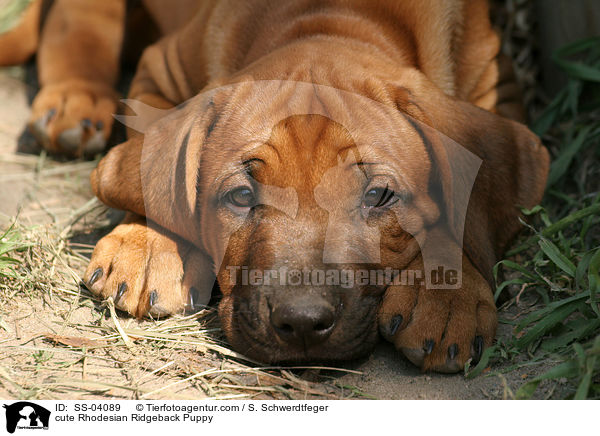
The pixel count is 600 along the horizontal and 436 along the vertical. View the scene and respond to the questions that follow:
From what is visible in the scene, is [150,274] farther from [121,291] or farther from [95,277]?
[95,277]

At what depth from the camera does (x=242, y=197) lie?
10.8 ft

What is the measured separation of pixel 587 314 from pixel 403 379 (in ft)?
2.91

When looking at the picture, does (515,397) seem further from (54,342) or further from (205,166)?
(54,342)

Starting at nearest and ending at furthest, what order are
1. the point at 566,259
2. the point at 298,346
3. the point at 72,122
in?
the point at 298,346 → the point at 566,259 → the point at 72,122

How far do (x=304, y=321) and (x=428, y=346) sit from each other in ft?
2.14

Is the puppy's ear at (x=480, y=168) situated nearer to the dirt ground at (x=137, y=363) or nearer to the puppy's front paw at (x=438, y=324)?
the puppy's front paw at (x=438, y=324)

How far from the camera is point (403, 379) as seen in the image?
119 inches

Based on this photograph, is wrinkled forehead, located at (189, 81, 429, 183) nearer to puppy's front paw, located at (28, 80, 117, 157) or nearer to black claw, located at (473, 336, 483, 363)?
black claw, located at (473, 336, 483, 363)

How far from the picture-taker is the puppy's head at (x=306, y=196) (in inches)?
114

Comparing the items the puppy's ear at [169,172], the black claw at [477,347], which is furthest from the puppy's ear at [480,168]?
the puppy's ear at [169,172]

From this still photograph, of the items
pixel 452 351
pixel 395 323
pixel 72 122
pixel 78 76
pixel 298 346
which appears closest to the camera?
pixel 298 346
